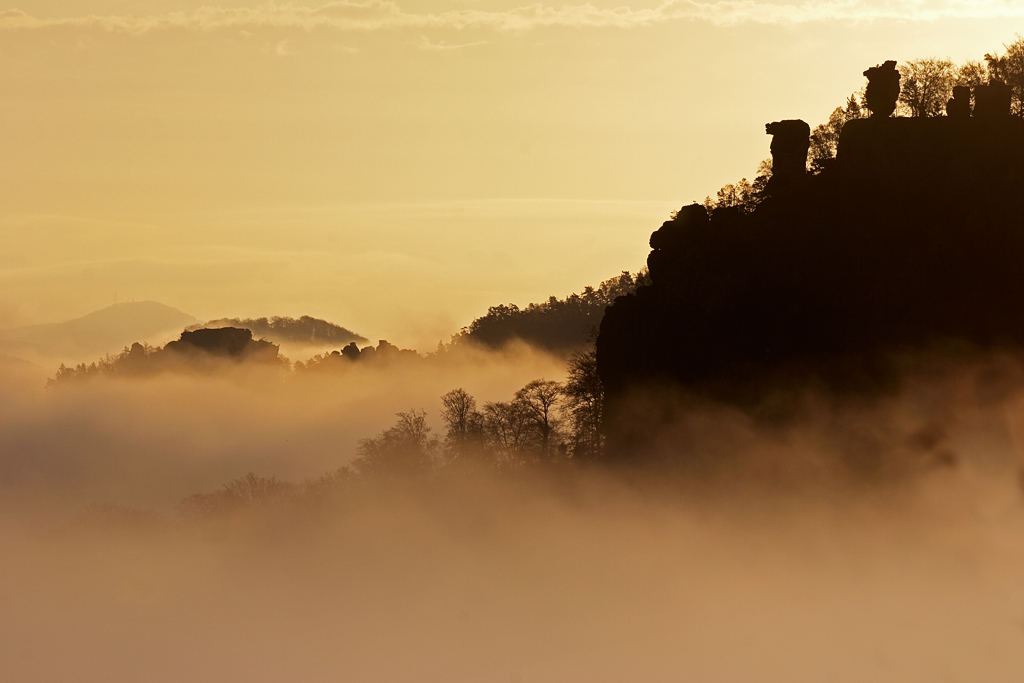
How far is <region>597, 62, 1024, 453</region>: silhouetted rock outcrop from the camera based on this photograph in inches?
4099

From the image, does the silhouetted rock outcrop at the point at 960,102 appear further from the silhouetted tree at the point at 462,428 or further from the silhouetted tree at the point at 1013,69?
the silhouetted tree at the point at 462,428

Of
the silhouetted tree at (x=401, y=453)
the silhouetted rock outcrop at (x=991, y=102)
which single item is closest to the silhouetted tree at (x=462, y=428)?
the silhouetted tree at (x=401, y=453)

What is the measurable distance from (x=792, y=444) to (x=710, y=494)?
9.88m

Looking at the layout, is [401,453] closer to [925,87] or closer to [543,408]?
[543,408]

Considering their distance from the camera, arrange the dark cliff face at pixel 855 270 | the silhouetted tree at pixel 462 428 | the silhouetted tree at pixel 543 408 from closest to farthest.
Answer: the dark cliff face at pixel 855 270 → the silhouetted tree at pixel 543 408 → the silhouetted tree at pixel 462 428

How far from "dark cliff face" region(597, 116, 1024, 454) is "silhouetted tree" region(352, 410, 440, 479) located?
32.4 m

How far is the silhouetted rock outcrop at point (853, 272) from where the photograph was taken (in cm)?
10412

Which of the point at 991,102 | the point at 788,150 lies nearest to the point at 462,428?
the point at 788,150

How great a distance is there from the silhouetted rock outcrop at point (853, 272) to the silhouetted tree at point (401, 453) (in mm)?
31375

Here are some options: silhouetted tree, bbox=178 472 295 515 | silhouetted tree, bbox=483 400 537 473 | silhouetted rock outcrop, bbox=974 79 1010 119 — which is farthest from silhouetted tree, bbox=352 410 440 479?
silhouetted rock outcrop, bbox=974 79 1010 119

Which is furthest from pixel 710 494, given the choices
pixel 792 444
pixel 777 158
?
pixel 777 158

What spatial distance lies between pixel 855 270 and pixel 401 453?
169 ft

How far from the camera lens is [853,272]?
107m

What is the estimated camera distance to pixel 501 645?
156625mm
